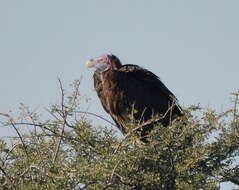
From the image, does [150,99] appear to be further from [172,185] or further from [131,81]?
[172,185]

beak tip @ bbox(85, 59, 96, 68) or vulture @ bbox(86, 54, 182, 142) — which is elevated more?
beak tip @ bbox(85, 59, 96, 68)

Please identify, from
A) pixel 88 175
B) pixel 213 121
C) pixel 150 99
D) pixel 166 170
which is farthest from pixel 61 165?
pixel 150 99

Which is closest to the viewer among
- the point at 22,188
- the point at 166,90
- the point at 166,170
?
the point at 22,188

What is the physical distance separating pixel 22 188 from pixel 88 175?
529 mm

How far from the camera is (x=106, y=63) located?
1094 cm

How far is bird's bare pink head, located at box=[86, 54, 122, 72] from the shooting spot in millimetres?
10728

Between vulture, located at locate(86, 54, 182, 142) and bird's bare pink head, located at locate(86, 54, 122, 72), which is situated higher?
bird's bare pink head, located at locate(86, 54, 122, 72)

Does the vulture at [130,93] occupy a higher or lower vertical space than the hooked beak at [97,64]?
lower

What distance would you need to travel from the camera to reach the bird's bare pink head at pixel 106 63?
422 inches

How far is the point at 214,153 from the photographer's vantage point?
26.7 feet

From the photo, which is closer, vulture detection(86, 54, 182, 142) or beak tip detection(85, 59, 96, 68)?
vulture detection(86, 54, 182, 142)

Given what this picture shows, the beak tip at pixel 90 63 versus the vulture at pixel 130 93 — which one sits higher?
the beak tip at pixel 90 63

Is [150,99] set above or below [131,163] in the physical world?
above

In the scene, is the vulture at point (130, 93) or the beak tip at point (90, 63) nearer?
the vulture at point (130, 93)
